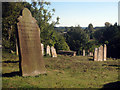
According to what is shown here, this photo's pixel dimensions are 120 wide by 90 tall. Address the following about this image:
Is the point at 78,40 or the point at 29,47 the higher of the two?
the point at 29,47

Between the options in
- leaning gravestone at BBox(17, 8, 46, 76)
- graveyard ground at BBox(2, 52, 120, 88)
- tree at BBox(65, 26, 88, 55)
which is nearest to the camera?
graveyard ground at BBox(2, 52, 120, 88)

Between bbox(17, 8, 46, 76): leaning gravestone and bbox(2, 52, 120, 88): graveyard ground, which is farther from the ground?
bbox(17, 8, 46, 76): leaning gravestone

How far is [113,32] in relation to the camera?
164ft

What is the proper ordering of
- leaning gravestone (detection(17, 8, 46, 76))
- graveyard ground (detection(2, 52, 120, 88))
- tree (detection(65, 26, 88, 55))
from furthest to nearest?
tree (detection(65, 26, 88, 55)), leaning gravestone (detection(17, 8, 46, 76)), graveyard ground (detection(2, 52, 120, 88))

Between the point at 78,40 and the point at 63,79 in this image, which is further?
the point at 78,40

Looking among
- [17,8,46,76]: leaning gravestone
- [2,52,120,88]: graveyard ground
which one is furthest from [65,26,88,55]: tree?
[17,8,46,76]: leaning gravestone

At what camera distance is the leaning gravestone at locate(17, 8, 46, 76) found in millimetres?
11062

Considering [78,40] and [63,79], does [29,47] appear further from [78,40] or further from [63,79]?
[78,40]

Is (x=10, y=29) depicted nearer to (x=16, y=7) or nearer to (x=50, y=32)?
(x=16, y=7)

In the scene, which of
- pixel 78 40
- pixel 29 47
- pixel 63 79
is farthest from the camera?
pixel 78 40

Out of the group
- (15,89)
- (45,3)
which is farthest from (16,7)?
(15,89)

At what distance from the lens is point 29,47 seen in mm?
11477

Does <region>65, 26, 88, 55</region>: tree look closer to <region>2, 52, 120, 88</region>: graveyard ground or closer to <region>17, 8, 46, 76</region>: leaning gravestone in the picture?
<region>2, 52, 120, 88</region>: graveyard ground

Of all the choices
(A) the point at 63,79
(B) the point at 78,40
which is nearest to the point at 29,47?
(A) the point at 63,79
